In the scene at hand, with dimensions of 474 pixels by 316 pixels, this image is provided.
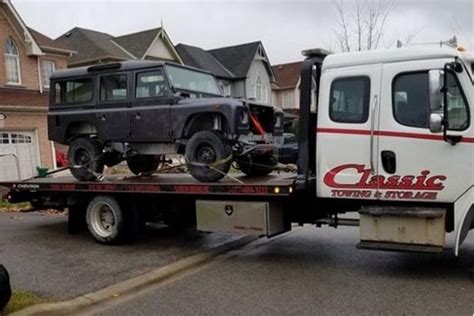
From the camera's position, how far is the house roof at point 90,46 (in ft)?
104

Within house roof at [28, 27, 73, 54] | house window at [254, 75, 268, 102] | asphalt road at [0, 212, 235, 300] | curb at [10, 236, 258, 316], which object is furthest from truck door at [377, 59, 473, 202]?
house window at [254, 75, 268, 102]

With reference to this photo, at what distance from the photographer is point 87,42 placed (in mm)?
33812

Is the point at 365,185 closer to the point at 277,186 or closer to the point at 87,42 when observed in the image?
the point at 277,186

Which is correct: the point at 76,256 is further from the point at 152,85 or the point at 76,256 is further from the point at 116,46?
the point at 116,46

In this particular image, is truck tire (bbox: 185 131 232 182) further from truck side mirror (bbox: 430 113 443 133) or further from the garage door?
the garage door

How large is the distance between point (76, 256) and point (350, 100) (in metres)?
4.72

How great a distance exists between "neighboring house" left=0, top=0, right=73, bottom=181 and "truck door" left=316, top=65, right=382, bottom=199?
1633 centimetres

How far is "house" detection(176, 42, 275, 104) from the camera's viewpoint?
41994 millimetres

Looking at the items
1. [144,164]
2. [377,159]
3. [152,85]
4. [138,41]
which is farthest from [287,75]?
[377,159]

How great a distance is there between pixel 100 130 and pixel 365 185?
4918 mm

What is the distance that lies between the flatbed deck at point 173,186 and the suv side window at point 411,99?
1.72m

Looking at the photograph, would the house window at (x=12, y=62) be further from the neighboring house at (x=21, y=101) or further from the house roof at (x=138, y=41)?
the house roof at (x=138, y=41)

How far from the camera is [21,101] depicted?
2255cm

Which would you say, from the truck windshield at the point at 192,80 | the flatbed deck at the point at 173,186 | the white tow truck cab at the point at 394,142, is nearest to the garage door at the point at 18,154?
the flatbed deck at the point at 173,186
